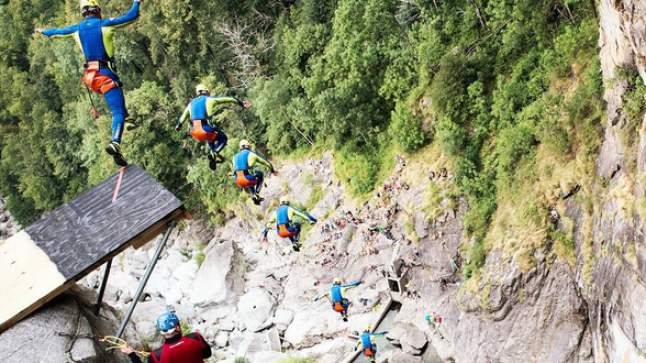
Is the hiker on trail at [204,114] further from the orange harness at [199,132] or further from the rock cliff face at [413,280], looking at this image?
the rock cliff face at [413,280]

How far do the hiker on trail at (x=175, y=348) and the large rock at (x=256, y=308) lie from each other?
1768 cm

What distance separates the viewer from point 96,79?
7.87m

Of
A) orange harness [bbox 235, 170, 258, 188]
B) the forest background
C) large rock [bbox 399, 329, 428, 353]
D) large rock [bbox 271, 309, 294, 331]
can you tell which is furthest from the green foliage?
orange harness [bbox 235, 170, 258, 188]

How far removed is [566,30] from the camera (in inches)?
684


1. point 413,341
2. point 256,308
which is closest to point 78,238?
point 413,341

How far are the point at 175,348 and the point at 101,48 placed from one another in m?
4.73

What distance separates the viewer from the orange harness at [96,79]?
7.86 meters

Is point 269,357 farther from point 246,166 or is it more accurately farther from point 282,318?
point 246,166

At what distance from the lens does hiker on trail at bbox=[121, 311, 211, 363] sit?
229 inches

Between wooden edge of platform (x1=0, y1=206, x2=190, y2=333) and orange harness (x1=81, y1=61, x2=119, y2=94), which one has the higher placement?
orange harness (x1=81, y1=61, x2=119, y2=94)

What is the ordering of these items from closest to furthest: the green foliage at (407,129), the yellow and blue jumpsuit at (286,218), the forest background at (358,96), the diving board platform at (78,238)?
1. the diving board platform at (78,238)
2. the yellow and blue jumpsuit at (286,218)
3. the forest background at (358,96)
4. the green foliage at (407,129)

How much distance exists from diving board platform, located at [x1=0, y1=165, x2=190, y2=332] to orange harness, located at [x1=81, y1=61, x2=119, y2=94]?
1452mm

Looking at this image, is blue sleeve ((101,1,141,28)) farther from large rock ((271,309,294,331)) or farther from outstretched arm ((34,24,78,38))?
large rock ((271,309,294,331))

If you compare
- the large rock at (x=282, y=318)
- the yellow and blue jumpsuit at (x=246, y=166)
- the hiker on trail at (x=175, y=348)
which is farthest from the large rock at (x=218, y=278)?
the hiker on trail at (x=175, y=348)
